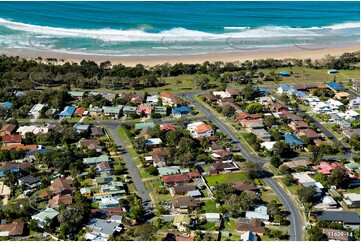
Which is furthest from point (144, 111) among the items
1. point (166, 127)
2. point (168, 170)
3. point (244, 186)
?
point (244, 186)

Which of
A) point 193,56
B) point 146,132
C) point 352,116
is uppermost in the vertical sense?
point 193,56

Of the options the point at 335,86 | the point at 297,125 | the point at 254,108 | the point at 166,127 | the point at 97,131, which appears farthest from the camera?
the point at 335,86

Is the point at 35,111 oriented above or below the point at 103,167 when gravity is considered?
above

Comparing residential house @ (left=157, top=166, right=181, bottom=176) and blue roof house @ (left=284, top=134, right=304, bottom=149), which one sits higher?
blue roof house @ (left=284, top=134, right=304, bottom=149)

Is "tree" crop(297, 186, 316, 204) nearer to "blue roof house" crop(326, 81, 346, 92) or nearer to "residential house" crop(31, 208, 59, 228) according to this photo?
"residential house" crop(31, 208, 59, 228)

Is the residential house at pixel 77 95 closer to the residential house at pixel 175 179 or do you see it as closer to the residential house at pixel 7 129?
the residential house at pixel 7 129

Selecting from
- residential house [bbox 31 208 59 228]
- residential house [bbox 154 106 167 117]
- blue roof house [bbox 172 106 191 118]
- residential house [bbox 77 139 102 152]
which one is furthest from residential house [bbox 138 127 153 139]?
residential house [bbox 31 208 59 228]

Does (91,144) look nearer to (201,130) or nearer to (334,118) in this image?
(201,130)
